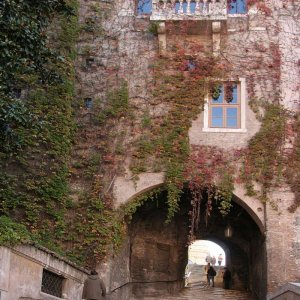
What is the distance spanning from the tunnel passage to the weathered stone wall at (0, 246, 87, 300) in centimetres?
551

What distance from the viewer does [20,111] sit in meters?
11.1

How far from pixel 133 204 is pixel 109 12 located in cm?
608

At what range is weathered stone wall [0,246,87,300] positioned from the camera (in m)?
10.1

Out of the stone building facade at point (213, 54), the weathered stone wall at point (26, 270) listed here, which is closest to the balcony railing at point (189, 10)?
the stone building facade at point (213, 54)

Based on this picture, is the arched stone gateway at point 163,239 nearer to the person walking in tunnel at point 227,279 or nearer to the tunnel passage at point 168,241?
the tunnel passage at point 168,241

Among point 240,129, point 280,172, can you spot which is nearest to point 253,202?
point 280,172

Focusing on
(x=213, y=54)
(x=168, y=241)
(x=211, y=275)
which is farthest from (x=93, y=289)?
(x=211, y=275)

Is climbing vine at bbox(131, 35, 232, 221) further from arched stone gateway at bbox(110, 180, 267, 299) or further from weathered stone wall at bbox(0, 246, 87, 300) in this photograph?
weathered stone wall at bbox(0, 246, 87, 300)

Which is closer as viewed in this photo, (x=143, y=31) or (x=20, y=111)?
(x=20, y=111)

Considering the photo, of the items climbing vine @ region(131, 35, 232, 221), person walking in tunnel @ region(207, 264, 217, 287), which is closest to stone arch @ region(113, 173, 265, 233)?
climbing vine @ region(131, 35, 232, 221)

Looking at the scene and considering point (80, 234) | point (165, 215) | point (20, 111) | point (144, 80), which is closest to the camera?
point (20, 111)

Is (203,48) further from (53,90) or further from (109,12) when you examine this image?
(53,90)

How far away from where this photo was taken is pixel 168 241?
2016 cm

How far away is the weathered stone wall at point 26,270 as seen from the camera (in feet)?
33.0
